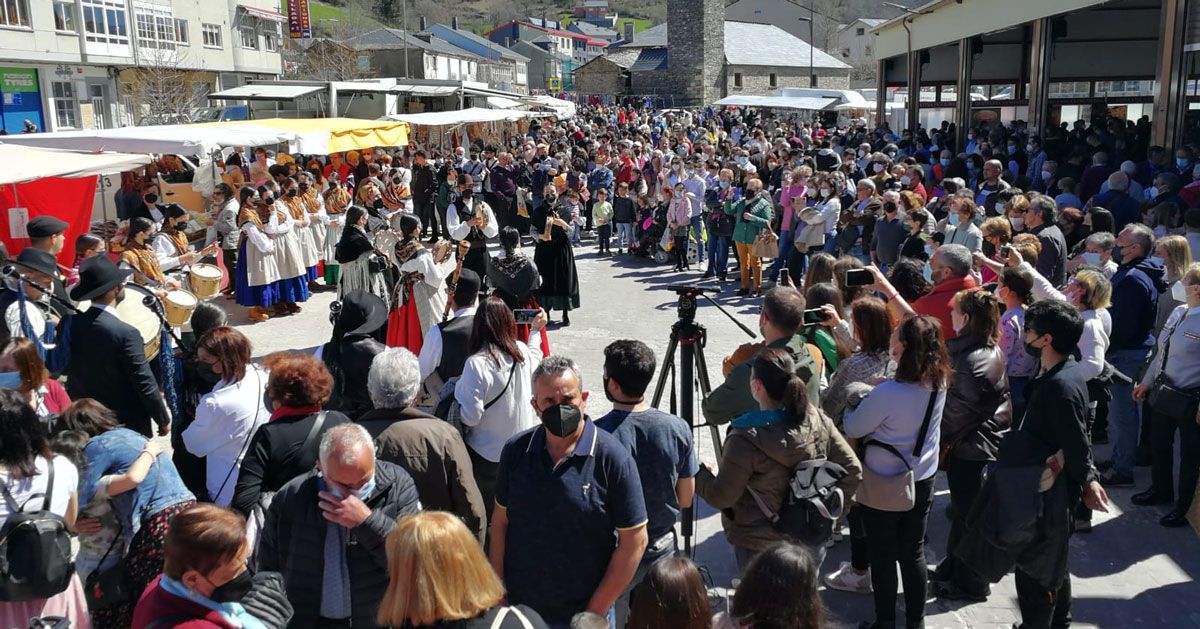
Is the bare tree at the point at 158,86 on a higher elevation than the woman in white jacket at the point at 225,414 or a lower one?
higher

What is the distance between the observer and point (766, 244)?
11289mm

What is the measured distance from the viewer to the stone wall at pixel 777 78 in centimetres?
7212

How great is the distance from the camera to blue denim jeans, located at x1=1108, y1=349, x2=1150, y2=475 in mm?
5887

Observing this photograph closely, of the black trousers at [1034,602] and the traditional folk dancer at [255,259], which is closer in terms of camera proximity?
the black trousers at [1034,602]

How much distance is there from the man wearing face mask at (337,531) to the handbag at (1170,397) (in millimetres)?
4442

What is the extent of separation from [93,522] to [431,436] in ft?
4.24

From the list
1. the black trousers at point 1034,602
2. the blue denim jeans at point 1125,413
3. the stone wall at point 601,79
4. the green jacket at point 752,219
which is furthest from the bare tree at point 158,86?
the stone wall at point 601,79

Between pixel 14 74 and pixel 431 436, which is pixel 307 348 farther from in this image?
pixel 14 74

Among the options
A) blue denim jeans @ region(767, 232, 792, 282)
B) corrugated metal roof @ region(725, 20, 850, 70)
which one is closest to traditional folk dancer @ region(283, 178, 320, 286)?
blue denim jeans @ region(767, 232, 792, 282)

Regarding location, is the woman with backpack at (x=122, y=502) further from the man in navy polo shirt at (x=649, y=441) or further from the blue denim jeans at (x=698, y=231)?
the blue denim jeans at (x=698, y=231)

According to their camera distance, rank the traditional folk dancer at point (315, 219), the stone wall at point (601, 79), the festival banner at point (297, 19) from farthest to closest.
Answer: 1. the stone wall at point (601, 79)
2. the festival banner at point (297, 19)
3. the traditional folk dancer at point (315, 219)

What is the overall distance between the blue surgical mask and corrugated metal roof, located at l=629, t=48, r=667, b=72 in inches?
2939

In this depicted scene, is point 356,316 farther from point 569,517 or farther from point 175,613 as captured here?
point 175,613

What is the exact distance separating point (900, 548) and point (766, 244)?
296 inches
